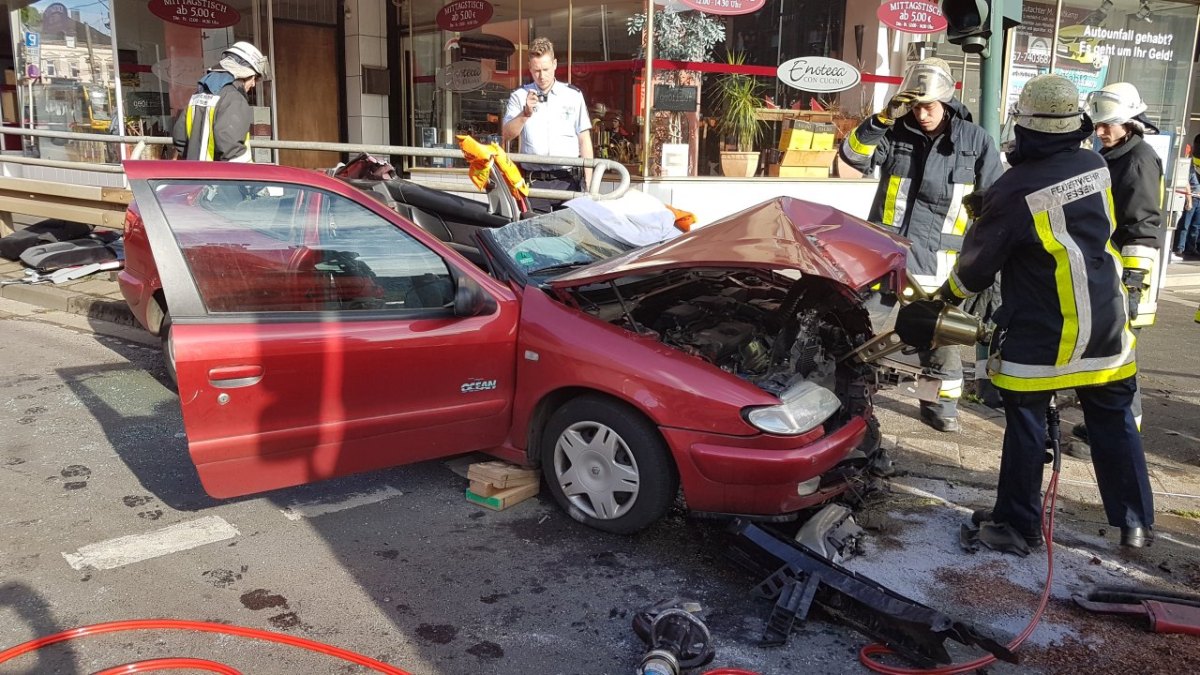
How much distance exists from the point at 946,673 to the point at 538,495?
199cm

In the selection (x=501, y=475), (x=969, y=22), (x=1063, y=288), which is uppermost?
(x=969, y=22)

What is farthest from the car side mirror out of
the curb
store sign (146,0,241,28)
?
store sign (146,0,241,28)

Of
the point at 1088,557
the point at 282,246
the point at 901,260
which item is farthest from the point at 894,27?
the point at 282,246

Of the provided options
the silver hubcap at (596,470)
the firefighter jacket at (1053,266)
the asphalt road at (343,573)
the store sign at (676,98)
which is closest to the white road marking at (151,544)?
the asphalt road at (343,573)

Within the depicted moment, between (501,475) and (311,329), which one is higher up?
(311,329)

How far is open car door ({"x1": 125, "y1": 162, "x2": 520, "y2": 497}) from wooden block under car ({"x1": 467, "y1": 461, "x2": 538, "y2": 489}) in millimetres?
117

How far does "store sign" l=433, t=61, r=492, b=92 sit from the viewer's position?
1117 centimetres

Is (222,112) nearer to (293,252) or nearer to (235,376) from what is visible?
(293,252)

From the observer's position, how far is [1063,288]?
3607 millimetres

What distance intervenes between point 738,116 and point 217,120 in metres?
5.08

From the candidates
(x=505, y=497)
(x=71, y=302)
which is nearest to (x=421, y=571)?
(x=505, y=497)

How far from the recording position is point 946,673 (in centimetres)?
292

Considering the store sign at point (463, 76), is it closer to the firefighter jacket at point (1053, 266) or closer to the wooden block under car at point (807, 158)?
the wooden block under car at point (807, 158)

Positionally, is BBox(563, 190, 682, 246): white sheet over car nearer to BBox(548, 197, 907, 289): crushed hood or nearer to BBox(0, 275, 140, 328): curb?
BBox(548, 197, 907, 289): crushed hood
